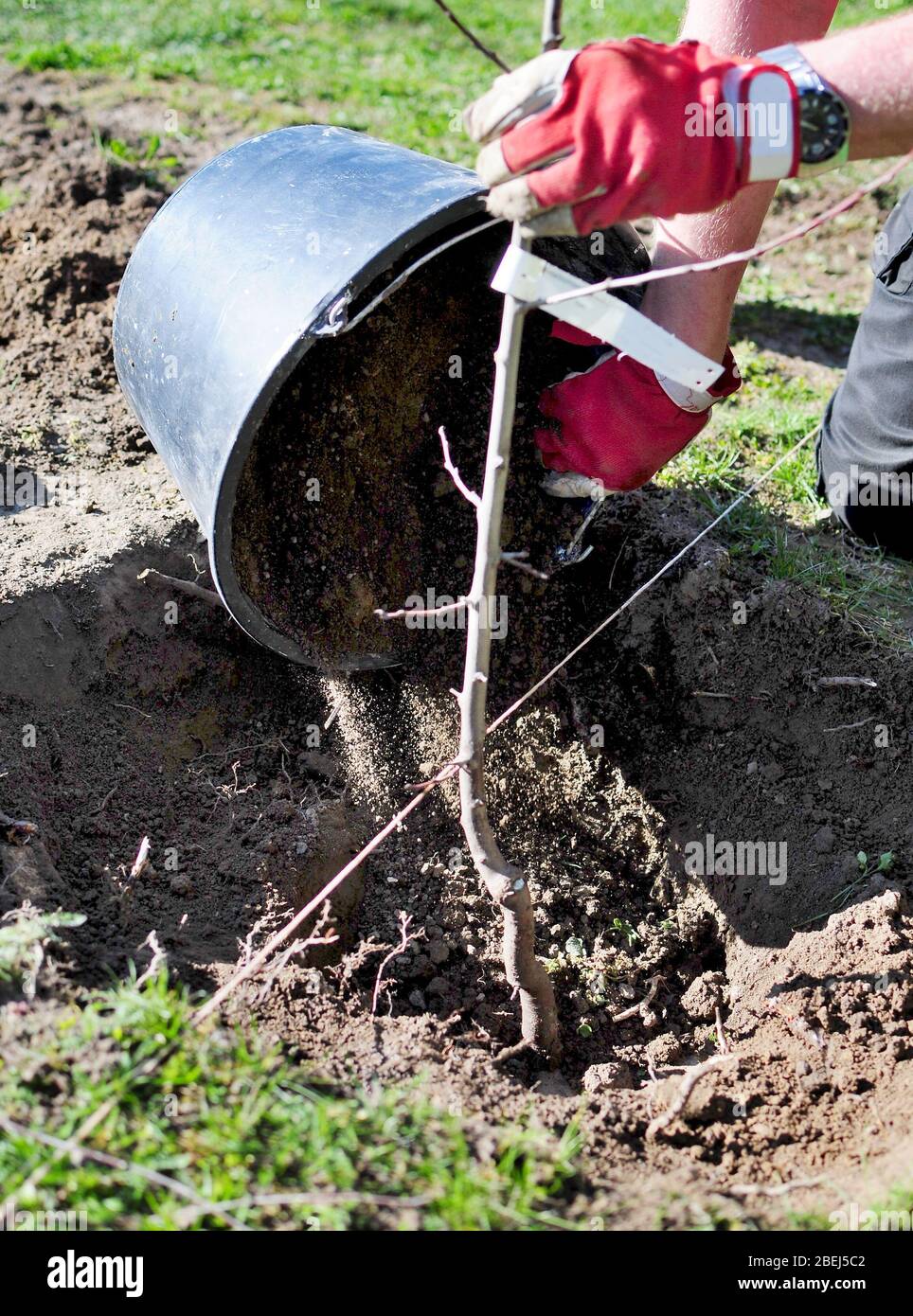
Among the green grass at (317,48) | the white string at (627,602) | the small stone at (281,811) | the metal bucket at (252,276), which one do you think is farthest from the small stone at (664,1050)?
the green grass at (317,48)

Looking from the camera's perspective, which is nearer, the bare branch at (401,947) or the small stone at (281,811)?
the bare branch at (401,947)

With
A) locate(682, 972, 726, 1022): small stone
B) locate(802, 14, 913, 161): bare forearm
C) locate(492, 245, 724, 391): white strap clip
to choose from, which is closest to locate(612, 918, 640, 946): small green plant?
locate(682, 972, 726, 1022): small stone

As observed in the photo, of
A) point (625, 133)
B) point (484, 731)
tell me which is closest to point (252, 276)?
point (625, 133)

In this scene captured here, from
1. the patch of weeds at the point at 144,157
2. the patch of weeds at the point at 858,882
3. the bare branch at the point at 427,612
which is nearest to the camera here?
the bare branch at the point at 427,612

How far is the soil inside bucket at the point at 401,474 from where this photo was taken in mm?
2352

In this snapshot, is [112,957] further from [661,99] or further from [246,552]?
[661,99]

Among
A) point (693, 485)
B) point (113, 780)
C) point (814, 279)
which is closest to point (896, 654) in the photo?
point (693, 485)

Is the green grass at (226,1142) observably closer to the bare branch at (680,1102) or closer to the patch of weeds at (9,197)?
the bare branch at (680,1102)

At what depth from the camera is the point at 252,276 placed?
6.57ft

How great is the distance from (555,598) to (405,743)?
0.51 metres

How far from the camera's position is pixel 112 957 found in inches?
73.4

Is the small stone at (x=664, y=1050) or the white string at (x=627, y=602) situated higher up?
the white string at (x=627, y=602)

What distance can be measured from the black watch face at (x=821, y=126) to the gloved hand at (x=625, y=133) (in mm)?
29

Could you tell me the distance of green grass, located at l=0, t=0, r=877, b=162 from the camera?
5.26 m
